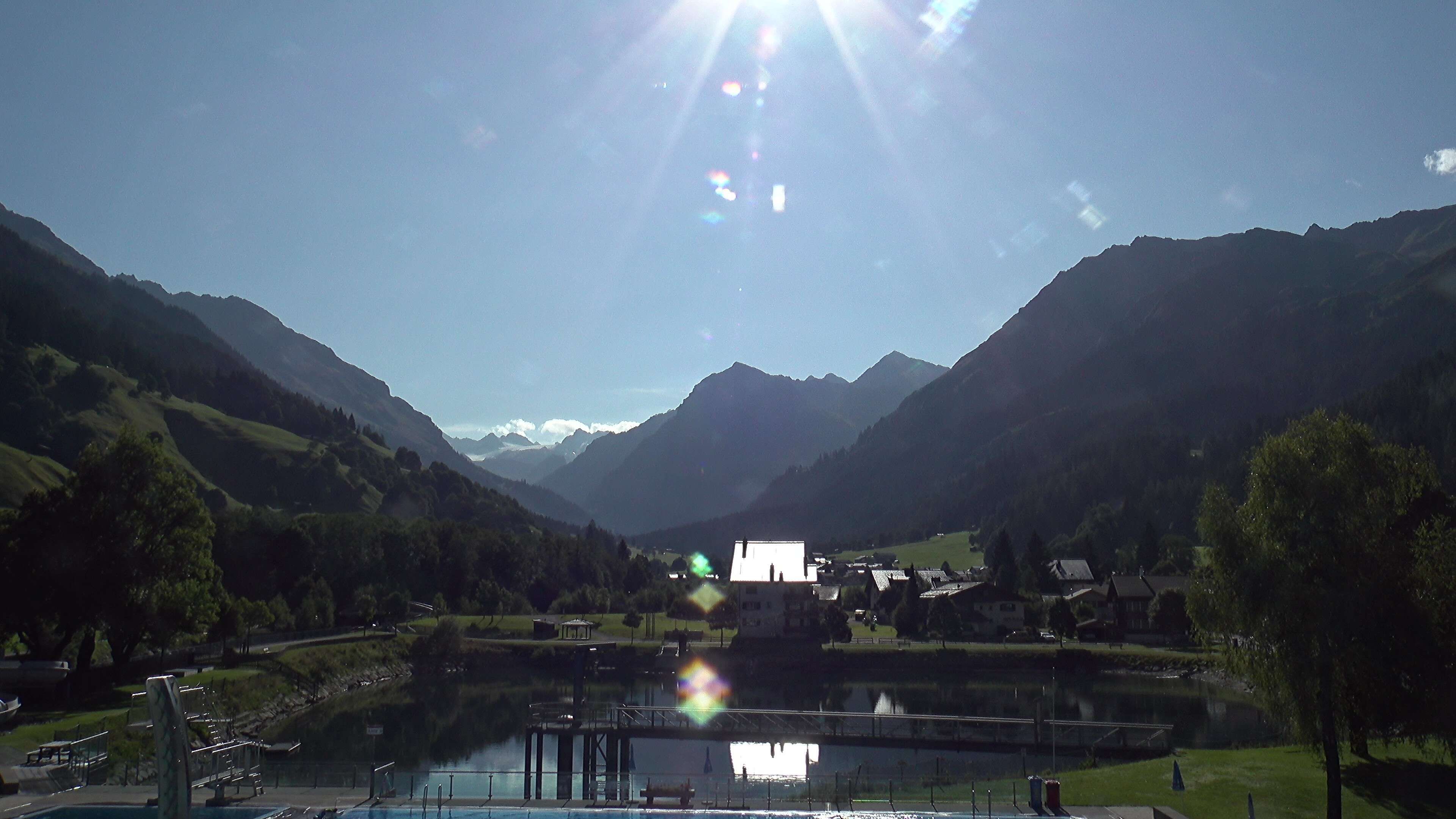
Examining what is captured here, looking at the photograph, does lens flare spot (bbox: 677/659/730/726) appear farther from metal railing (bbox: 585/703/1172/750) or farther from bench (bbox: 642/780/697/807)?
bench (bbox: 642/780/697/807)

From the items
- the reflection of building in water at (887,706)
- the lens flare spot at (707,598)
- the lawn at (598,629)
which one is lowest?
the reflection of building in water at (887,706)

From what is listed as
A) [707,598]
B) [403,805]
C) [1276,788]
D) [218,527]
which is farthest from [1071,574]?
[403,805]

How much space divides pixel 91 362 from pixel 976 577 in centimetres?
16875

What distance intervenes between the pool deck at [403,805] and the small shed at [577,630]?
202ft

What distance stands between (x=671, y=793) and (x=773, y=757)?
2004 centimetres

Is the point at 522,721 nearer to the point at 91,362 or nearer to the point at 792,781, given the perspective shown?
the point at 792,781

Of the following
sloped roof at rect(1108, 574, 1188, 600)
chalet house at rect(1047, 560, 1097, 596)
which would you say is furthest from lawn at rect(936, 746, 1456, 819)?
chalet house at rect(1047, 560, 1097, 596)

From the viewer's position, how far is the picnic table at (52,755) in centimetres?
2823

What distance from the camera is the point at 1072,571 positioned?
128375mm

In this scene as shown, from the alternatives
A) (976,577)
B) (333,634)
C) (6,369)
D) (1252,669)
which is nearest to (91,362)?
(6,369)

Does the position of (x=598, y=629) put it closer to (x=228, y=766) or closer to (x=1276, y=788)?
(x=228, y=766)

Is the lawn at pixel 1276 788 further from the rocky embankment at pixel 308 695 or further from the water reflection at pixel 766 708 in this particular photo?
the rocky embankment at pixel 308 695

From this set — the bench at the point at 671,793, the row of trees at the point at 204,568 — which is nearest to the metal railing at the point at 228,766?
the bench at the point at 671,793

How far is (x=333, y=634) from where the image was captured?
259 ft
